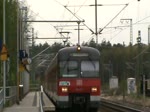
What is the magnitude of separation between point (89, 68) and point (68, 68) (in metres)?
1.02

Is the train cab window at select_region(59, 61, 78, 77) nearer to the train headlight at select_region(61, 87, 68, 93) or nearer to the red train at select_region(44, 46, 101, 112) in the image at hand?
the red train at select_region(44, 46, 101, 112)

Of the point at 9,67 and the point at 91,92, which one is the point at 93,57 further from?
the point at 9,67

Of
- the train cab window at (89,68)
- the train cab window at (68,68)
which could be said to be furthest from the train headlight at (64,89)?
the train cab window at (89,68)

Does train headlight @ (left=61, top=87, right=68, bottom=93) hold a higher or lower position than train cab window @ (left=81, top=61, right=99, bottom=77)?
lower

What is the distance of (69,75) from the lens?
2491 centimetres

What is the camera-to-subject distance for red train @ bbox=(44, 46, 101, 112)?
2473cm

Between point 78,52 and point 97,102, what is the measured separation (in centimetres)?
259

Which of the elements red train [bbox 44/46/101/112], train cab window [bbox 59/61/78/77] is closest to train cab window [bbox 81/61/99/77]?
red train [bbox 44/46/101/112]

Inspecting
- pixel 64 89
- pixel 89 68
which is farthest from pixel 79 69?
pixel 64 89

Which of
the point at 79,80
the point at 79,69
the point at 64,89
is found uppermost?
the point at 79,69

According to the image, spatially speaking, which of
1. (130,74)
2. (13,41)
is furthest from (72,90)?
(130,74)

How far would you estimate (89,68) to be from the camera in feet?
82.8

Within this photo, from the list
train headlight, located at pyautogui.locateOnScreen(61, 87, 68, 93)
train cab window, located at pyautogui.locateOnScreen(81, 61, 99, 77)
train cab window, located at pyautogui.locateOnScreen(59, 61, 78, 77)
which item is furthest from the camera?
train cab window, located at pyautogui.locateOnScreen(81, 61, 99, 77)

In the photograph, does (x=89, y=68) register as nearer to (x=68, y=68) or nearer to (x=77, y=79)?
(x=77, y=79)
